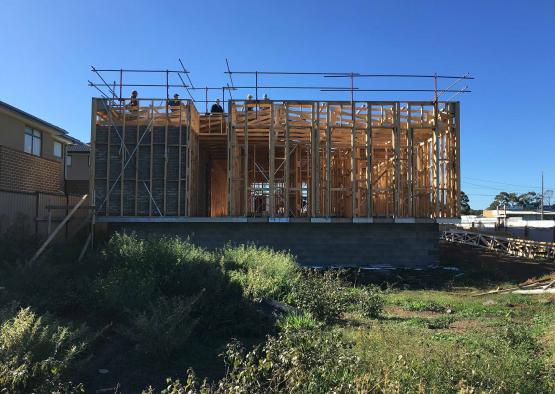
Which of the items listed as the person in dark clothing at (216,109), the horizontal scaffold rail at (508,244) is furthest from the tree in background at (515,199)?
the person in dark clothing at (216,109)

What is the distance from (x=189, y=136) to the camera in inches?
768

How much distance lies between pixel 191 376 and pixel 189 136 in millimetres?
16335

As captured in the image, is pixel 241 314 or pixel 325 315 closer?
pixel 241 314

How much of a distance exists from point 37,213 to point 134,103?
230 inches

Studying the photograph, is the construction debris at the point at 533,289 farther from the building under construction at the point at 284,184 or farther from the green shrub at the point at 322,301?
the green shrub at the point at 322,301

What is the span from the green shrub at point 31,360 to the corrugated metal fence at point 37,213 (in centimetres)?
1017

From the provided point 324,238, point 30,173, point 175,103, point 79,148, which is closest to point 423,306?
point 324,238

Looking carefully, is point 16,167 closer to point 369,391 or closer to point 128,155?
point 128,155

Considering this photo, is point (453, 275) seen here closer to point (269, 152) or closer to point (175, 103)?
point (269, 152)

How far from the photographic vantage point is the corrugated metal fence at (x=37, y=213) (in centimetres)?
1486

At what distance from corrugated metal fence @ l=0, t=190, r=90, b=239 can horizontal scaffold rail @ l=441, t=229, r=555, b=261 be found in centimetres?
2292

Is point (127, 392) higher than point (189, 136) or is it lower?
lower

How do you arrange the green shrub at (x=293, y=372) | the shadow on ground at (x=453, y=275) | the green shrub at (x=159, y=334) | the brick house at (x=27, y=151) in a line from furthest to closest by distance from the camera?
the brick house at (x=27, y=151) < the shadow on ground at (x=453, y=275) < the green shrub at (x=159, y=334) < the green shrub at (x=293, y=372)

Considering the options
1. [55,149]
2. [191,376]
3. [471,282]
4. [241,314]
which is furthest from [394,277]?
[55,149]
